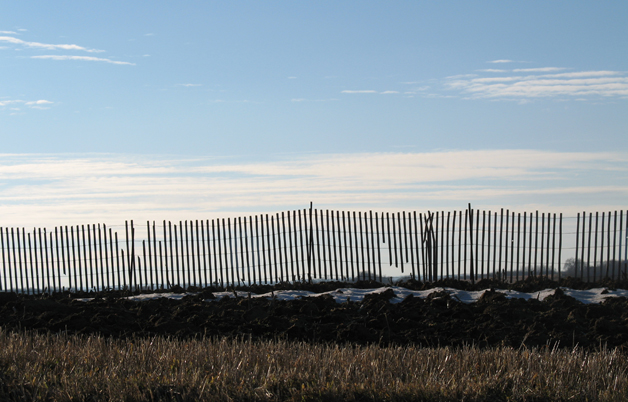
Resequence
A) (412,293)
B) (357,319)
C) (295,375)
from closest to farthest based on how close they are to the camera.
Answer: (295,375) → (357,319) → (412,293)

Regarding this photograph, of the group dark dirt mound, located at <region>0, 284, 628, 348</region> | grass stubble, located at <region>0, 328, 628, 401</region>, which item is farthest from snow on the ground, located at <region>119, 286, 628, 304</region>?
grass stubble, located at <region>0, 328, 628, 401</region>

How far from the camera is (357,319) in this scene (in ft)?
27.0

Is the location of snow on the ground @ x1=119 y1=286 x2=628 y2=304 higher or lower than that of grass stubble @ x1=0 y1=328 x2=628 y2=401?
lower

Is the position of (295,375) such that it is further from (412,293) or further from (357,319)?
(412,293)

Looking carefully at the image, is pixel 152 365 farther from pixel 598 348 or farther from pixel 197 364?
pixel 598 348

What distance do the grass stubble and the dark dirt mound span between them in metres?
1.38

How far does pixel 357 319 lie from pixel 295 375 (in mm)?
3244

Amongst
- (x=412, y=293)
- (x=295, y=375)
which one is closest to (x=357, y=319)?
(x=412, y=293)

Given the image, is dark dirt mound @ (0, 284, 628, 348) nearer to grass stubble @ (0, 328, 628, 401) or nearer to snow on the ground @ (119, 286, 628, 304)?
snow on the ground @ (119, 286, 628, 304)

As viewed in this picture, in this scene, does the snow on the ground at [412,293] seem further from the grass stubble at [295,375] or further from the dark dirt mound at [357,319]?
the grass stubble at [295,375]

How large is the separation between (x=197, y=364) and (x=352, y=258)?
872 centimetres

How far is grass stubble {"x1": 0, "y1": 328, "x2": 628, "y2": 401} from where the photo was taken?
4.80 meters

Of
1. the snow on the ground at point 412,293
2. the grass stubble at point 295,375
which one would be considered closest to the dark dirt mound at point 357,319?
the snow on the ground at point 412,293

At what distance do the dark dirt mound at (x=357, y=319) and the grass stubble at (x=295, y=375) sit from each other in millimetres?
1375
